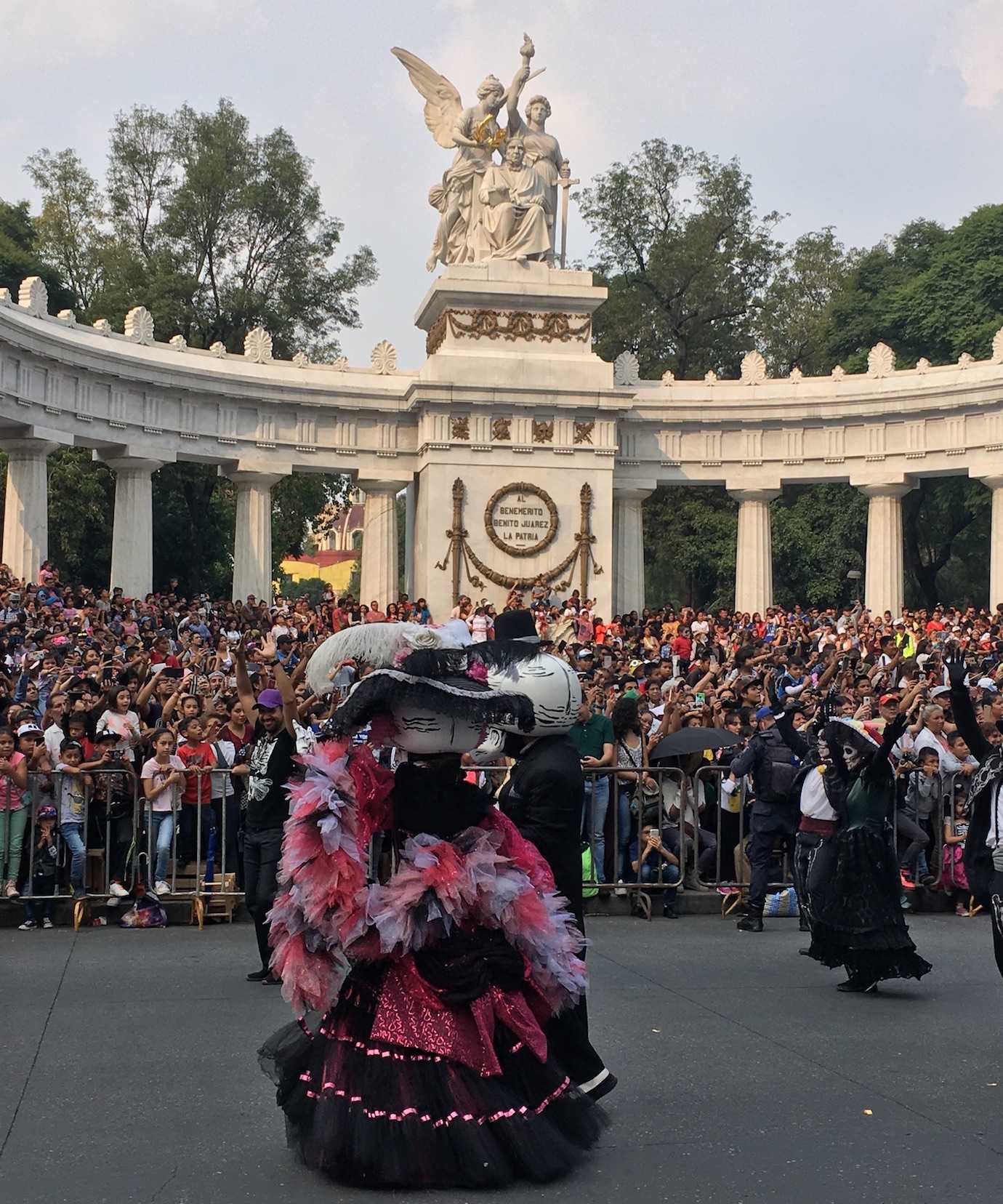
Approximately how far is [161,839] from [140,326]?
29.1 meters

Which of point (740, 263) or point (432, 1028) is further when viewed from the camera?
point (740, 263)

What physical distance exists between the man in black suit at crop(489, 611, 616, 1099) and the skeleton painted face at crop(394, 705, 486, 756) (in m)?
0.53

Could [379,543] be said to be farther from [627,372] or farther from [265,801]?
[265,801]

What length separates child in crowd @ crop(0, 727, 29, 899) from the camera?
13938mm

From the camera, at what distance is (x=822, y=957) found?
11375mm

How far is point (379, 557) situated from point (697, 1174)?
35353mm

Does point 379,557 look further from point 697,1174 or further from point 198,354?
point 697,1174

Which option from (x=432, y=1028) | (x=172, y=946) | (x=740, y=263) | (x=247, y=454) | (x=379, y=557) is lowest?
(x=172, y=946)

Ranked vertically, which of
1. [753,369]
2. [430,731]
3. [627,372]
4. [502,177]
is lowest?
[430,731]

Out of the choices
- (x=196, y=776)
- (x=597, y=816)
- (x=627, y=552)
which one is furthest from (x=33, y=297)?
(x=597, y=816)

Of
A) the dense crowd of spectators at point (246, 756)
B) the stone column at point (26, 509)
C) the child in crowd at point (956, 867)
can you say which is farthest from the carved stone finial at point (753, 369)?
the child in crowd at point (956, 867)

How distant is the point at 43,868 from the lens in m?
14.1

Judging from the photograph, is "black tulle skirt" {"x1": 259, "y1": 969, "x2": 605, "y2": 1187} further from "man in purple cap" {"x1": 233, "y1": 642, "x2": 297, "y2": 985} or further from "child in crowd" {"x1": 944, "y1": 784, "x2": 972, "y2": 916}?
"child in crowd" {"x1": 944, "y1": 784, "x2": 972, "y2": 916}

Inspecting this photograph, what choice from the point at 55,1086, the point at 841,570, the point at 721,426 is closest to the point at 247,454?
the point at 721,426
